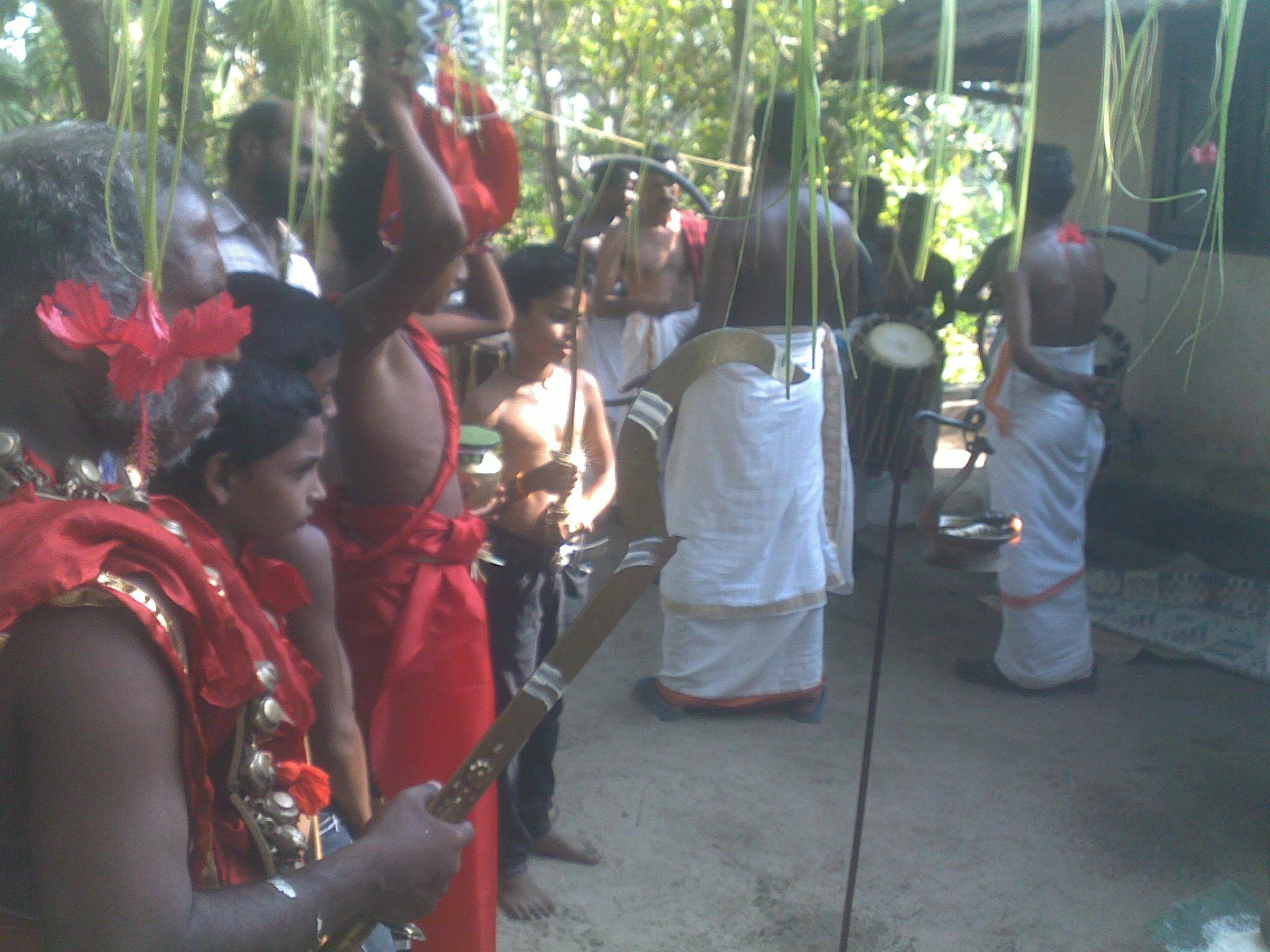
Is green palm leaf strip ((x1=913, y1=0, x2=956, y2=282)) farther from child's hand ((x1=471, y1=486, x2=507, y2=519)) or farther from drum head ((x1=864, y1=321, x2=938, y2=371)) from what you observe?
drum head ((x1=864, y1=321, x2=938, y2=371))

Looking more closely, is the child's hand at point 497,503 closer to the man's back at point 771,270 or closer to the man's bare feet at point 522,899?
the man's bare feet at point 522,899

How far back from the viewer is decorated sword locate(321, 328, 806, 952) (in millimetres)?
1278

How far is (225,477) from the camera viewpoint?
1641mm

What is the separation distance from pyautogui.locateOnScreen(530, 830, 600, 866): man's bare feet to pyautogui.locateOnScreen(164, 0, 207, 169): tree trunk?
1.91m

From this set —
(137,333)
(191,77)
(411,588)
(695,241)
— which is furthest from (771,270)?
(137,333)

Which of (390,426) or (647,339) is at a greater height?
(390,426)

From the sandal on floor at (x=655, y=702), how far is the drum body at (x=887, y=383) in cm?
177

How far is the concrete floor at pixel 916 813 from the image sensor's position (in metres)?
3.00

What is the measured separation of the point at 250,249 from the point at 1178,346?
4.15m

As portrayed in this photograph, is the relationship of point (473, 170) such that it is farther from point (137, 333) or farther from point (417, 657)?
point (137, 333)

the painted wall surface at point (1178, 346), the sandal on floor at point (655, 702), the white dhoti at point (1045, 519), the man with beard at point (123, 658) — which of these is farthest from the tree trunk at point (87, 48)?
the painted wall surface at point (1178, 346)

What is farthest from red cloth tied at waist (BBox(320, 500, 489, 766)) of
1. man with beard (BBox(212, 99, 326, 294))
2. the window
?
the window

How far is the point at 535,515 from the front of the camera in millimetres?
2932

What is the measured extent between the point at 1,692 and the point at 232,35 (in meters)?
0.77
